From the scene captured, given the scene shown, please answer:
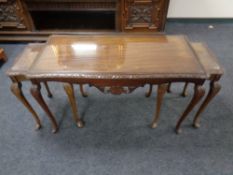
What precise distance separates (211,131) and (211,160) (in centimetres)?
24

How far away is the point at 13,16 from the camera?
217 centimetres

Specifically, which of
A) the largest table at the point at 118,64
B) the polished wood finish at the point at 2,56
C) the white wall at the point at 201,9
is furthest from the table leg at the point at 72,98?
the white wall at the point at 201,9

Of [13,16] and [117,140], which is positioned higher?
[13,16]

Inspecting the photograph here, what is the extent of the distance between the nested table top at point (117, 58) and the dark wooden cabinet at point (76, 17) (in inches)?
37.7

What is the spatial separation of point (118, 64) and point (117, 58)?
2.5 inches

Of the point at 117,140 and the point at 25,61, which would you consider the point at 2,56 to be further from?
the point at 117,140

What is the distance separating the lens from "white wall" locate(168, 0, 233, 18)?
259 centimetres

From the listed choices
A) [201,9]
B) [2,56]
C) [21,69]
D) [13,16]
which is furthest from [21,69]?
[201,9]

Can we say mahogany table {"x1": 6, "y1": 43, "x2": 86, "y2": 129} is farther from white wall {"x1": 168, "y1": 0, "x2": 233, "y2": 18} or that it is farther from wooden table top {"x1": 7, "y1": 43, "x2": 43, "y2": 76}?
white wall {"x1": 168, "y1": 0, "x2": 233, "y2": 18}

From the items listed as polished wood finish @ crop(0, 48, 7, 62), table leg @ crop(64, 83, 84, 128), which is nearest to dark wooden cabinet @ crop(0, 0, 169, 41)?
polished wood finish @ crop(0, 48, 7, 62)

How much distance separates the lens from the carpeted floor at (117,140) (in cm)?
121

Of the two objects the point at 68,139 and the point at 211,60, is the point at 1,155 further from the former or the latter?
the point at 211,60

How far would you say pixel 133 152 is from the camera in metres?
1.28

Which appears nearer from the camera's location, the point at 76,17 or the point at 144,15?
the point at 144,15
